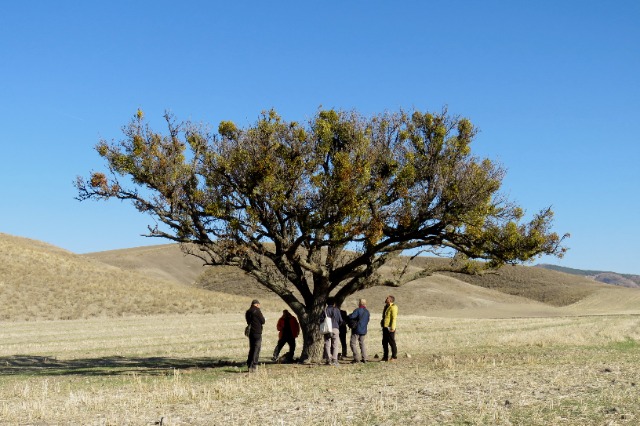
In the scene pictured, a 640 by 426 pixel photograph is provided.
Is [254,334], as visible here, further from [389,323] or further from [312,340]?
[389,323]

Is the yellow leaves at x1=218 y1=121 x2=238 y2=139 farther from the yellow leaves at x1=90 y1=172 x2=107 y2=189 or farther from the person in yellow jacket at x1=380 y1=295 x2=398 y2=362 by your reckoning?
the person in yellow jacket at x1=380 y1=295 x2=398 y2=362

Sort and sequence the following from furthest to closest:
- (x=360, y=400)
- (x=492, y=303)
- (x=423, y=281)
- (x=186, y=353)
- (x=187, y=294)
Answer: (x=423, y=281)
(x=492, y=303)
(x=187, y=294)
(x=186, y=353)
(x=360, y=400)

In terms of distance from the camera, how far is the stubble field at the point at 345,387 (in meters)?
12.5

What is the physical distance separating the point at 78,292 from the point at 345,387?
6432 cm

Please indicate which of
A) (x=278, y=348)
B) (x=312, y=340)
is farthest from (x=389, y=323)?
(x=278, y=348)

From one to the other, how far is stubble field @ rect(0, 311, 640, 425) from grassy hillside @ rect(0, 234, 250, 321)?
130ft

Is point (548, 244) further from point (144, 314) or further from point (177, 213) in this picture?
point (144, 314)

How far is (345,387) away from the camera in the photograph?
54.8 ft

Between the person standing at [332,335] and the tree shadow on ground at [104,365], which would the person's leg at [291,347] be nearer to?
the person standing at [332,335]

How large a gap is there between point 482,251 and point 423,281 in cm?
→ 8978

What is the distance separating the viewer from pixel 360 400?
1437 cm

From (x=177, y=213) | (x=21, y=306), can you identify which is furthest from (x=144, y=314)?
(x=177, y=213)

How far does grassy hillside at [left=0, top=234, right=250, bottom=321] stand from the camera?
68188 millimetres

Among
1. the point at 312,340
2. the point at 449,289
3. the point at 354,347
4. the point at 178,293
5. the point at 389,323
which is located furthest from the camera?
the point at 449,289
